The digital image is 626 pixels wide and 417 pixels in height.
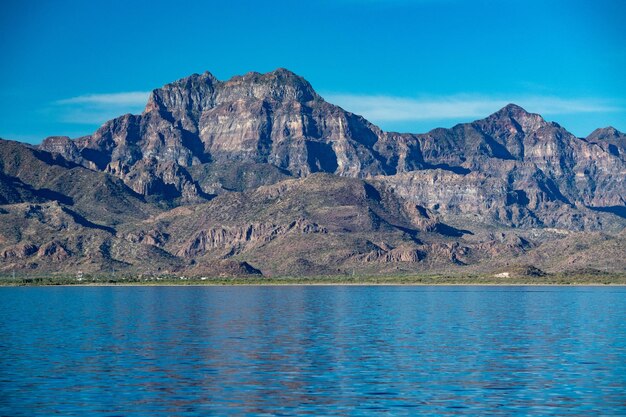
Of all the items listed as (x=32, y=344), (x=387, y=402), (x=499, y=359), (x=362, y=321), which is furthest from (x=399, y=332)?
(x=387, y=402)

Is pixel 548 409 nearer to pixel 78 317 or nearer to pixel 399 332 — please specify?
pixel 399 332

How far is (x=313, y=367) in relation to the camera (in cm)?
9362

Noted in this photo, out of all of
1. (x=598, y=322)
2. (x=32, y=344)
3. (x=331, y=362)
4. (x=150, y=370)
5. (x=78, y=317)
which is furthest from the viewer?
(x=78, y=317)

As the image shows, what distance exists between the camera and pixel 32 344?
116 m

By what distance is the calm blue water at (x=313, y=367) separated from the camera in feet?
235

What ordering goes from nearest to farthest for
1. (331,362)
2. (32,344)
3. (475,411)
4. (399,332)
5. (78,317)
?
(475,411) < (331,362) < (32,344) < (399,332) < (78,317)

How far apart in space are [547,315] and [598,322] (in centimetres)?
2184

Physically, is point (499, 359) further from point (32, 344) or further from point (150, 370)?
point (32, 344)

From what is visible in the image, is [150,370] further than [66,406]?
Yes

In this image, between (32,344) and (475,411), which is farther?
(32,344)

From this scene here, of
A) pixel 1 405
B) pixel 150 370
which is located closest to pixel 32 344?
pixel 150 370

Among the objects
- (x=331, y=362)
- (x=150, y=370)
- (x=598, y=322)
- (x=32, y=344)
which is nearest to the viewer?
(x=150, y=370)

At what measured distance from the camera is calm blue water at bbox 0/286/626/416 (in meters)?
71.6

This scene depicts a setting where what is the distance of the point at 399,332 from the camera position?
5320 inches
